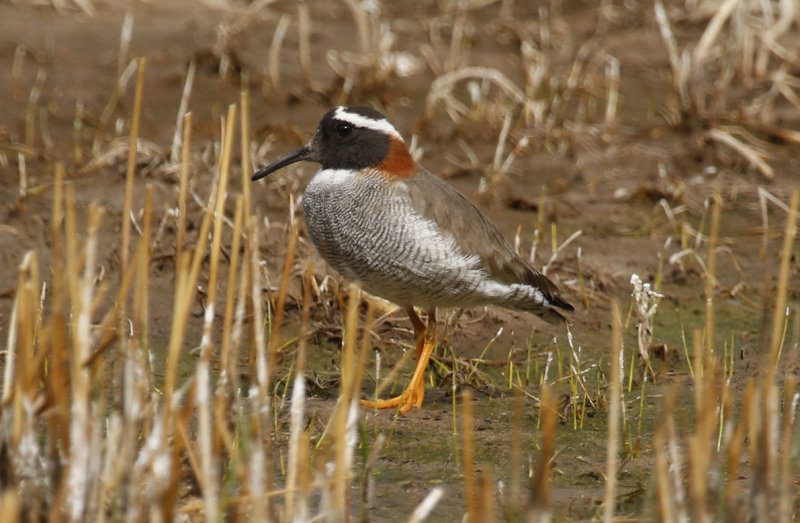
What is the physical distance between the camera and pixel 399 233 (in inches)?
233

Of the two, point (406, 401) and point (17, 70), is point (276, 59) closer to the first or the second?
point (17, 70)

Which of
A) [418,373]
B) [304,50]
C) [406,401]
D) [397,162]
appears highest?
[304,50]

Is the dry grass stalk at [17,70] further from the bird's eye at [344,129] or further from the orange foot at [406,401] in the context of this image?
the orange foot at [406,401]

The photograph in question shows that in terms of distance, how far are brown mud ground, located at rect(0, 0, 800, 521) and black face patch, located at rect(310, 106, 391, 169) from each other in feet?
3.14

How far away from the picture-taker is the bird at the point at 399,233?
592cm

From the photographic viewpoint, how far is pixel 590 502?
486 centimetres

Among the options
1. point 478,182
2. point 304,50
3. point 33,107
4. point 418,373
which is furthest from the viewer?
point 304,50

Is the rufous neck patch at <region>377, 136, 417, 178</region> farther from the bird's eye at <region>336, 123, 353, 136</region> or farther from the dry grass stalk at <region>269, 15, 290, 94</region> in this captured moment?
the dry grass stalk at <region>269, 15, 290, 94</region>

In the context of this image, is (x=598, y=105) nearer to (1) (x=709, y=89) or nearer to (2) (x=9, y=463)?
(1) (x=709, y=89)

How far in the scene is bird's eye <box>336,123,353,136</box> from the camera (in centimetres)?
627

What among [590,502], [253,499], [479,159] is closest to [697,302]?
[479,159]

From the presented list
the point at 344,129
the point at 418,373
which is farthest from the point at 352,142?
the point at 418,373

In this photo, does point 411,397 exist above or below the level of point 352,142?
below

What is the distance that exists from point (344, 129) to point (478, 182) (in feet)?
9.73
